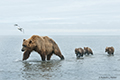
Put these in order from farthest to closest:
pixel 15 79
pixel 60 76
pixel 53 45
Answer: pixel 53 45 < pixel 60 76 < pixel 15 79

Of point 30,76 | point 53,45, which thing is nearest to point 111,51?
point 53,45

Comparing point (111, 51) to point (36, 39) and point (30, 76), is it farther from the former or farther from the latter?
point (30, 76)

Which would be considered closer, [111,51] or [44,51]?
[44,51]

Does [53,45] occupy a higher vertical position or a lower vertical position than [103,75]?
higher

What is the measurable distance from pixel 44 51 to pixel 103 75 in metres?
8.88

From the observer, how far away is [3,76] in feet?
56.0

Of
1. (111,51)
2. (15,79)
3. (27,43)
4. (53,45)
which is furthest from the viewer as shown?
(111,51)

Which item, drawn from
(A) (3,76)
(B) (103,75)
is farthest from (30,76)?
(B) (103,75)

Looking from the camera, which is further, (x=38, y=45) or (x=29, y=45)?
(x=38, y=45)

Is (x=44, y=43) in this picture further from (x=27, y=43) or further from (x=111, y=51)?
(x=111, y=51)

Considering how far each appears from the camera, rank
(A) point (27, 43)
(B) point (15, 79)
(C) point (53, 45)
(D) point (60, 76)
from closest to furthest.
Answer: (B) point (15, 79), (D) point (60, 76), (A) point (27, 43), (C) point (53, 45)

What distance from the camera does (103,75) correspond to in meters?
17.5

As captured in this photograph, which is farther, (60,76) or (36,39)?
(36,39)

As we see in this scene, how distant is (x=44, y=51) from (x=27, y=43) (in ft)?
6.66
